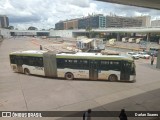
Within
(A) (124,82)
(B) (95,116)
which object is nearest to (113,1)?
(B) (95,116)

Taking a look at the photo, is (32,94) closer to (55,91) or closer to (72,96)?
(55,91)

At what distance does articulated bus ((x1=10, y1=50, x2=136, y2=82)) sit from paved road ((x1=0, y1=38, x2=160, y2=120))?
75cm

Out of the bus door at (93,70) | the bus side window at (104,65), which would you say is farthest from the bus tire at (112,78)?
the bus door at (93,70)

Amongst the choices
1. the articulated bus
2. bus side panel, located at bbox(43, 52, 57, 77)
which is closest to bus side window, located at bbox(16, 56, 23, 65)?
the articulated bus

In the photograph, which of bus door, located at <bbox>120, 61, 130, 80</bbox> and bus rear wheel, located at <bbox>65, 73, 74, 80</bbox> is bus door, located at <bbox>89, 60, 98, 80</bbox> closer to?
bus rear wheel, located at <bbox>65, 73, 74, 80</bbox>

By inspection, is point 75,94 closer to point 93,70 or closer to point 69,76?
point 93,70

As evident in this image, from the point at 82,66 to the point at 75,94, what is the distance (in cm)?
496

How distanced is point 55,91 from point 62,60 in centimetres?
488

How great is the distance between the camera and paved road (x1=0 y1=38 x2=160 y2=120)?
14379 mm

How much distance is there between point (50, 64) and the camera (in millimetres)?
22172

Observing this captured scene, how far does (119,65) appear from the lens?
2062cm

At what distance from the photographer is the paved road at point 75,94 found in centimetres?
1438

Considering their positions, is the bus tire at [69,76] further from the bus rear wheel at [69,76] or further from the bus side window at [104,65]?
the bus side window at [104,65]

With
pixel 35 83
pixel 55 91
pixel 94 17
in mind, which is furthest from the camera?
pixel 94 17
